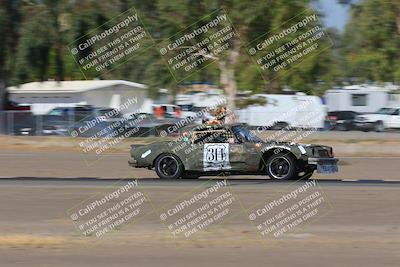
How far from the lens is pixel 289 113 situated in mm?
39844

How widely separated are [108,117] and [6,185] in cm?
1797

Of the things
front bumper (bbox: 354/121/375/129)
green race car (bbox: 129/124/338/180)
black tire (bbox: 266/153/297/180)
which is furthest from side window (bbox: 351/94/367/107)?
black tire (bbox: 266/153/297/180)

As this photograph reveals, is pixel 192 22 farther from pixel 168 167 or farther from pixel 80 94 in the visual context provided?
pixel 80 94

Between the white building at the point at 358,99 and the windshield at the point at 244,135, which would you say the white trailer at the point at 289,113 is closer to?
the white building at the point at 358,99

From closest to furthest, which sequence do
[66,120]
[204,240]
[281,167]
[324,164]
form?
[204,240], [324,164], [281,167], [66,120]

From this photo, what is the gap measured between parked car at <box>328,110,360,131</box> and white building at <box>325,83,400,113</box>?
366 cm

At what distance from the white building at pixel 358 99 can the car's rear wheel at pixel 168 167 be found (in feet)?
106

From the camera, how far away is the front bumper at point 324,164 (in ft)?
53.0

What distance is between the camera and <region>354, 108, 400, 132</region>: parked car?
42250 mm

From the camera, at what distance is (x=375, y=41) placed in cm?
2991

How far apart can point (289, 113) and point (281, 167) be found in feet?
77.7

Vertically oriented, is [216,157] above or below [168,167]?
below

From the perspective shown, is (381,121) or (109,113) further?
(381,121)

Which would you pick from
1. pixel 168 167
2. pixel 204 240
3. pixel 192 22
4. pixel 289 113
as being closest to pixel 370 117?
pixel 289 113
